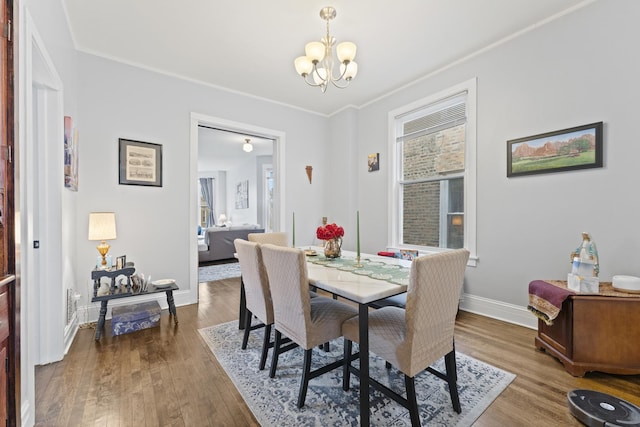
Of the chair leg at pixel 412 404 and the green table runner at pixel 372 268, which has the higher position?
the green table runner at pixel 372 268

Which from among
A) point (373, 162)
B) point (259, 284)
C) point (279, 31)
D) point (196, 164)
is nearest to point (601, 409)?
point (259, 284)

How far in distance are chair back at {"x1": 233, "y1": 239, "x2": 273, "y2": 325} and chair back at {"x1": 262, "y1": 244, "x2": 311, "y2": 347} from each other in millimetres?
172

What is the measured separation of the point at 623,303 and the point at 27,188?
3.54 m

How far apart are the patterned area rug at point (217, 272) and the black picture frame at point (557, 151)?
4.33 m

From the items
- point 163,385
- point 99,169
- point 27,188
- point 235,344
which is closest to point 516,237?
point 235,344

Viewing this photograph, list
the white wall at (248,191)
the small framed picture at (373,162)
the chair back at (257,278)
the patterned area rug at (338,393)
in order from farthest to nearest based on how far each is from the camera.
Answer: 1. the white wall at (248,191)
2. the small framed picture at (373,162)
3. the chair back at (257,278)
4. the patterned area rug at (338,393)

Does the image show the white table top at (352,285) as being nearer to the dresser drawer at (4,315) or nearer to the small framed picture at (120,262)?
the dresser drawer at (4,315)

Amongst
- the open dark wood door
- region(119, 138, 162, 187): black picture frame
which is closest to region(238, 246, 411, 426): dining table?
the open dark wood door

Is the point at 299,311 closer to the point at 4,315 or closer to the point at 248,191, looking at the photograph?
the point at 4,315

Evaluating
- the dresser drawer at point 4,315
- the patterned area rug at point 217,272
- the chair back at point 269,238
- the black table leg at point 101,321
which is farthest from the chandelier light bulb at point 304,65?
the patterned area rug at point 217,272

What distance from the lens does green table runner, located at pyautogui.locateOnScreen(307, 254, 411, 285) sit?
5.36 ft

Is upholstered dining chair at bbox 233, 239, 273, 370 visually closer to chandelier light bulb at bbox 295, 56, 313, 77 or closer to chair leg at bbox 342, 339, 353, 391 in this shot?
chair leg at bbox 342, 339, 353, 391

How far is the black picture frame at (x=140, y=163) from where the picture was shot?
2.96m

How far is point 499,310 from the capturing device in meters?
2.75
